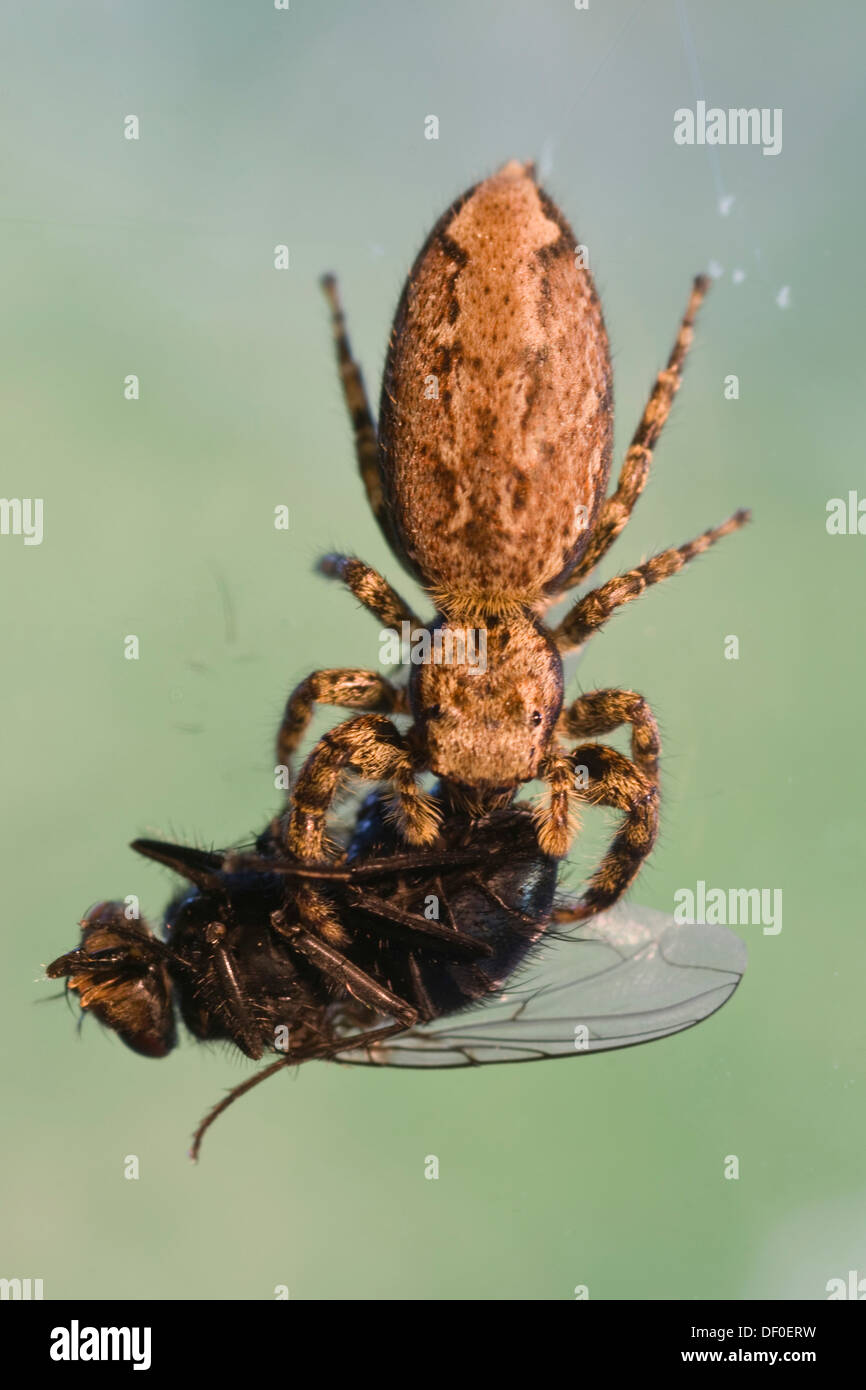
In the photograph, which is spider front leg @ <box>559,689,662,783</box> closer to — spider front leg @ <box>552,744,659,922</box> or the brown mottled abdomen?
spider front leg @ <box>552,744,659,922</box>

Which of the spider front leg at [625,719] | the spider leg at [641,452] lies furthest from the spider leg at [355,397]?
the spider front leg at [625,719]

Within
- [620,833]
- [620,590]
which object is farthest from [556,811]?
[620,590]

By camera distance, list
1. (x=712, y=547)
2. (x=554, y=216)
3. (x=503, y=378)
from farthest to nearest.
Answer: (x=712, y=547) < (x=554, y=216) < (x=503, y=378)

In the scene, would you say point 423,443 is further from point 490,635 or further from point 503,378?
point 490,635

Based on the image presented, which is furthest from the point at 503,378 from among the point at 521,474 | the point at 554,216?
the point at 554,216

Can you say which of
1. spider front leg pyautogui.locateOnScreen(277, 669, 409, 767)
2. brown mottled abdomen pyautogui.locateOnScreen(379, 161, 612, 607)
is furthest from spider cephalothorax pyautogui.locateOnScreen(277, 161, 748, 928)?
spider front leg pyautogui.locateOnScreen(277, 669, 409, 767)

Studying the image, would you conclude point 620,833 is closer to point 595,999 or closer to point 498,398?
point 595,999
